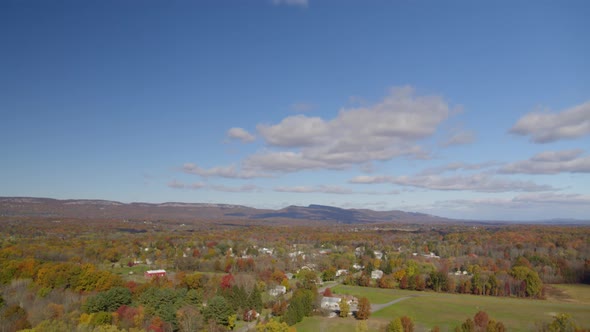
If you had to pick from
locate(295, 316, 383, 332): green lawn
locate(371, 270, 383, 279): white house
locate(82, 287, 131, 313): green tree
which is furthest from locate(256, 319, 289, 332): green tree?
locate(371, 270, 383, 279): white house

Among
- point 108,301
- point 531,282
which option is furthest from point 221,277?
point 531,282

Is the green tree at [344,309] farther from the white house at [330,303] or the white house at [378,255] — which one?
the white house at [378,255]

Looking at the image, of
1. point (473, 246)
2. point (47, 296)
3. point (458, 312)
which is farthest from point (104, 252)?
point (473, 246)

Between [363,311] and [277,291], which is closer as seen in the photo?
[363,311]

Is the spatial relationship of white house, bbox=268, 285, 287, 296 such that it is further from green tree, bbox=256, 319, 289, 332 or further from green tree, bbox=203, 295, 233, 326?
green tree, bbox=256, 319, 289, 332

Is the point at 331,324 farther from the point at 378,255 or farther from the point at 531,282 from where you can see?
the point at 378,255

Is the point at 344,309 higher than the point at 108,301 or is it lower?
lower

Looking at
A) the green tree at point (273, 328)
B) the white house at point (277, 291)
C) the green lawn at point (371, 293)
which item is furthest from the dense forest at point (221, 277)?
the green lawn at point (371, 293)
